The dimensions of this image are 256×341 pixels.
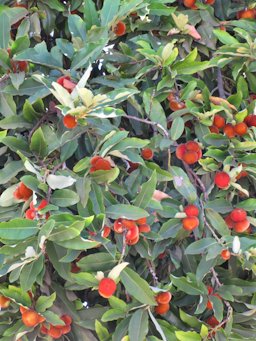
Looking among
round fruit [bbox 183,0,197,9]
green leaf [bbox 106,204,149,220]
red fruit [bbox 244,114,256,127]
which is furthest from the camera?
round fruit [bbox 183,0,197,9]

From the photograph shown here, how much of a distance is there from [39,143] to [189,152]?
0.33 meters

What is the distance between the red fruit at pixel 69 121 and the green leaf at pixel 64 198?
0.12m

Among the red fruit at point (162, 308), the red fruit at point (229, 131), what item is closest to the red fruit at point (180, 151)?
the red fruit at point (229, 131)

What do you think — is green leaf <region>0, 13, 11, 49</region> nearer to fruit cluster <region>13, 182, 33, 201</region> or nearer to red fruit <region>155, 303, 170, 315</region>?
fruit cluster <region>13, 182, 33, 201</region>

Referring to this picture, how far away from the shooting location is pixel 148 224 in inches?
47.1

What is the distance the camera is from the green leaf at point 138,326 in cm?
115

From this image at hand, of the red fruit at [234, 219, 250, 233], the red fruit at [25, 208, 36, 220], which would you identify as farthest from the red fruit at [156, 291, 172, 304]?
the red fruit at [25, 208, 36, 220]

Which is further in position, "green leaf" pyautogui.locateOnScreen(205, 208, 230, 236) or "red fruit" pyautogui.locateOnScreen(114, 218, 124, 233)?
"green leaf" pyautogui.locateOnScreen(205, 208, 230, 236)

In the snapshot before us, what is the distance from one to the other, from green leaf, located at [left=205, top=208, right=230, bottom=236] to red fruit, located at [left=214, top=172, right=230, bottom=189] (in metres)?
0.06

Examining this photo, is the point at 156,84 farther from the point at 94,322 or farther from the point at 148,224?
the point at 94,322

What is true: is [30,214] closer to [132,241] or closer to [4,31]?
[132,241]

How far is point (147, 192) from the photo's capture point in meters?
1.13

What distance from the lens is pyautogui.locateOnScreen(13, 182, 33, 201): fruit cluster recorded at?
111cm

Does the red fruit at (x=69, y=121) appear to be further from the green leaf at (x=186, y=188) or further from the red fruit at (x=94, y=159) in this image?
the green leaf at (x=186, y=188)
